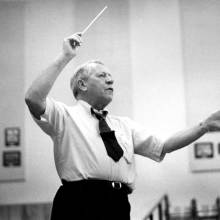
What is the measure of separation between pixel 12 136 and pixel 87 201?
4122mm

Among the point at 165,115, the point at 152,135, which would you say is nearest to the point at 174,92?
the point at 165,115

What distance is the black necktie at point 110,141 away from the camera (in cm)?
193

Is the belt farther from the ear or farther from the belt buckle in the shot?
the ear

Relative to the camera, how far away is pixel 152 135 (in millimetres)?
2178

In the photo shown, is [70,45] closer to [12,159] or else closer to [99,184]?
[99,184]

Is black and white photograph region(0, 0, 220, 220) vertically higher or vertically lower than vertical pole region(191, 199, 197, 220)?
higher

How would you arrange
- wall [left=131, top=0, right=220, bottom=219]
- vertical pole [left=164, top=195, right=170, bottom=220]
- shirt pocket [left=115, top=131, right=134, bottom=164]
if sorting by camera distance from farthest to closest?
wall [left=131, top=0, right=220, bottom=219] → vertical pole [left=164, top=195, right=170, bottom=220] → shirt pocket [left=115, top=131, right=134, bottom=164]

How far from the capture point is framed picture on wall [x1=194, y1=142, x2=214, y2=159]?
5.63 meters

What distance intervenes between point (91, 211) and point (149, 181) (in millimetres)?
3868

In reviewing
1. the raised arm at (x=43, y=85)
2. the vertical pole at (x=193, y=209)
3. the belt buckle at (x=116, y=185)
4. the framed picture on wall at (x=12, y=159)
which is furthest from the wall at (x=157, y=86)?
the raised arm at (x=43, y=85)

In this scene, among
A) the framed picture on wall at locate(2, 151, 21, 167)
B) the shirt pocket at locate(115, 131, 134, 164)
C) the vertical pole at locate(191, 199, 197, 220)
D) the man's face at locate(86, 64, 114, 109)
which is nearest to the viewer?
the shirt pocket at locate(115, 131, 134, 164)

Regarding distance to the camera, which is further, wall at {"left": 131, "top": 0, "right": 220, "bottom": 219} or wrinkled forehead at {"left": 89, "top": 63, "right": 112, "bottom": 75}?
wall at {"left": 131, "top": 0, "right": 220, "bottom": 219}

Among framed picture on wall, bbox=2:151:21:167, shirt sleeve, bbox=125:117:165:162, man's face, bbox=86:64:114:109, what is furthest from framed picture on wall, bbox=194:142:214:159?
man's face, bbox=86:64:114:109

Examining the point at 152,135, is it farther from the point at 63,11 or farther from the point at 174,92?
the point at 63,11
